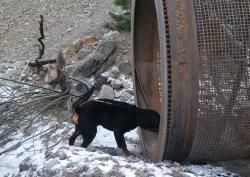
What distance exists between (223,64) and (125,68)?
15.0 feet

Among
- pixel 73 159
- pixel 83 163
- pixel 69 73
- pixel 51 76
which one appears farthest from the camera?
pixel 69 73

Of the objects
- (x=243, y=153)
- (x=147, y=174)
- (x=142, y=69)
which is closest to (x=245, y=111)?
(x=243, y=153)

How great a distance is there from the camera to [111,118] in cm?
730

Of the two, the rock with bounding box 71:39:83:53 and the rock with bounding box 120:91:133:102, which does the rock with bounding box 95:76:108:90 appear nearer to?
the rock with bounding box 120:91:133:102

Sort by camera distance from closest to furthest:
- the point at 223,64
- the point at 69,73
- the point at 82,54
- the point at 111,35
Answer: the point at 223,64 < the point at 69,73 < the point at 82,54 < the point at 111,35

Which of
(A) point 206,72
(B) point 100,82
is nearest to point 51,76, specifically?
(B) point 100,82

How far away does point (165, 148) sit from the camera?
20.2ft

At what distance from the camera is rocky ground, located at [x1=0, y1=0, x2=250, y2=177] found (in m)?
5.81

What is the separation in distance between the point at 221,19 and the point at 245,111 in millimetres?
900

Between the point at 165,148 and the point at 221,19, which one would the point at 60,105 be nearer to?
the point at 165,148

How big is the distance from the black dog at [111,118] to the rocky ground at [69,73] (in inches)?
8.3

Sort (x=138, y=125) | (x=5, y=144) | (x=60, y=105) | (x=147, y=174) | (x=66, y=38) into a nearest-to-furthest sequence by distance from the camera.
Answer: (x=147, y=174), (x=138, y=125), (x=5, y=144), (x=60, y=105), (x=66, y=38)

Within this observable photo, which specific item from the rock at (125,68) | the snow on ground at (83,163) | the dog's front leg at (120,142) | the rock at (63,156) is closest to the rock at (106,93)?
the rock at (125,68)

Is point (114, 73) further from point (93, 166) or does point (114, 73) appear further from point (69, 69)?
point (93, 166)
